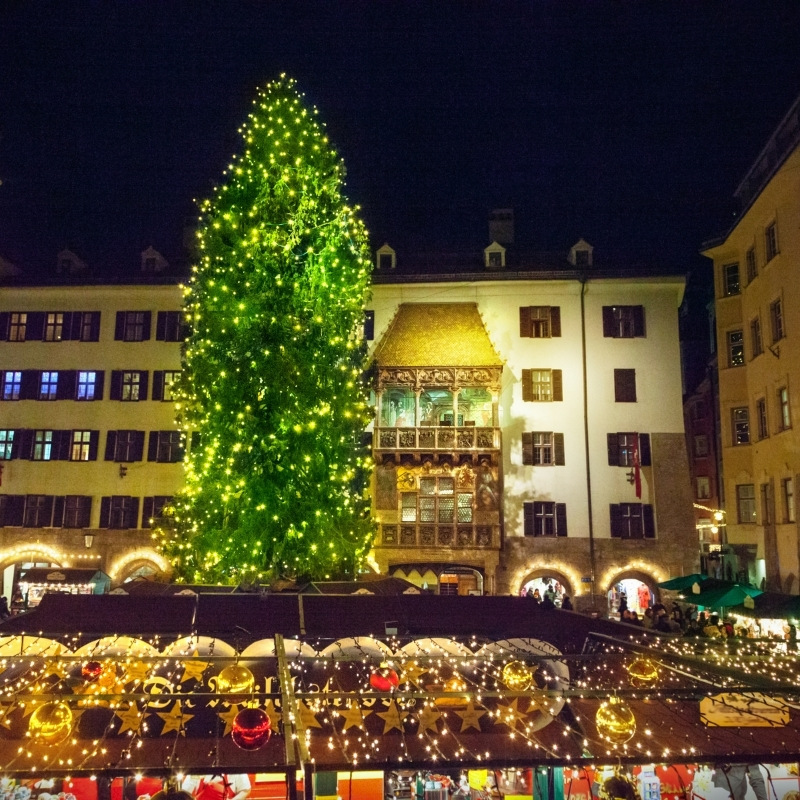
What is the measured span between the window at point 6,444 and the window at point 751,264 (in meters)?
33.1

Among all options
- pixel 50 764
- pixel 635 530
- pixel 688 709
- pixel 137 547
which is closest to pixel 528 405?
pixel 635 530

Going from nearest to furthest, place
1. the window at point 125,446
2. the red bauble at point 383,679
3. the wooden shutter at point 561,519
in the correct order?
the red bauble at point 383,679 → the wooden shutter at point 561,519 → the window at point 125,446

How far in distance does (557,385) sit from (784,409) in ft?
32.6

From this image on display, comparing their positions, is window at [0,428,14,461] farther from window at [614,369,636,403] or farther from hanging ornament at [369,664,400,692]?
hanging ornament at [369,664,400,692]

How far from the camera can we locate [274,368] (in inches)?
715

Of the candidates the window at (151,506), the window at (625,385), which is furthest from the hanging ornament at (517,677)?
the window at (151,506)

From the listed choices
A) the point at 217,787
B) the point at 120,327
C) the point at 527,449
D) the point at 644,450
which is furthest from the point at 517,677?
the point at 120,327

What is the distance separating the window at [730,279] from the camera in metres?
31.3

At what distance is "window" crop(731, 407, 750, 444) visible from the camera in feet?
99.2

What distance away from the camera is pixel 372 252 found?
38.2m

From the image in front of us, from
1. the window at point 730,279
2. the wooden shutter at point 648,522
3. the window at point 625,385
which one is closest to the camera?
the window at point 730,279

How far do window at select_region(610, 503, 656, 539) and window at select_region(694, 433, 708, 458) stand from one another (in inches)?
771

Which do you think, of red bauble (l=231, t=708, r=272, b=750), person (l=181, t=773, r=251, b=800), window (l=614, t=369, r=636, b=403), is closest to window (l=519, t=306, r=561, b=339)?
window (l=614, t=369, r=636, b=403)

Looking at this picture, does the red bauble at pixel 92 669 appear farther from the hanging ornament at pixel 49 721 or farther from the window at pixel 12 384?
the window at pixel 12 384
